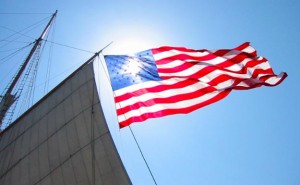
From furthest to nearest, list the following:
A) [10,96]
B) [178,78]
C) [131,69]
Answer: [10,96] → [131,69] → [178,78]

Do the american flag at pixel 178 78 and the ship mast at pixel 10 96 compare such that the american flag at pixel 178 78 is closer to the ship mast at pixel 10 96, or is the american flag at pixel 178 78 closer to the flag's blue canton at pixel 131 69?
the flag's blue canton at pixel 131 69

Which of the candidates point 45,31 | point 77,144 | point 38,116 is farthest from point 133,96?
point 45,31

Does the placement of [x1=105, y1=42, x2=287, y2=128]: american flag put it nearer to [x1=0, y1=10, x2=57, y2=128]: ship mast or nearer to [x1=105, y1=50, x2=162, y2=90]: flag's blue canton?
[x1=105, y1=50, x2=162, y2=90]: flag's blue canton

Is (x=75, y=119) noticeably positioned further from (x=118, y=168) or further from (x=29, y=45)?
(x=29, y=45)

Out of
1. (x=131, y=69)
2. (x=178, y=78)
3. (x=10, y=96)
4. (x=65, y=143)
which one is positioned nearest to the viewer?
(x=178, y=78)

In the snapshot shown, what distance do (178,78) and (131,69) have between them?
1662 millimetres

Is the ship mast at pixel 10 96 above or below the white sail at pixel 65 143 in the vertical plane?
above

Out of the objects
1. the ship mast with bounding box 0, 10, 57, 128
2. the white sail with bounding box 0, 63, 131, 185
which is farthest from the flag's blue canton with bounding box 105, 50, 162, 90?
the ship mast with bounding box 0, 10, 57, 128

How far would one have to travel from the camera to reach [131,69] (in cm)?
895

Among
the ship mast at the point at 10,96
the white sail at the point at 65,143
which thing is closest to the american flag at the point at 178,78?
the white sail at the point at 65,143

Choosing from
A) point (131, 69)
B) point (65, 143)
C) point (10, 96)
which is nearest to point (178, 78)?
point (131, 69)

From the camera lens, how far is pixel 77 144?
10.4 meters

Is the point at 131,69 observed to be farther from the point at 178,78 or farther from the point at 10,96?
the point at 10,96

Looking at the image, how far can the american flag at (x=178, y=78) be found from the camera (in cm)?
802
